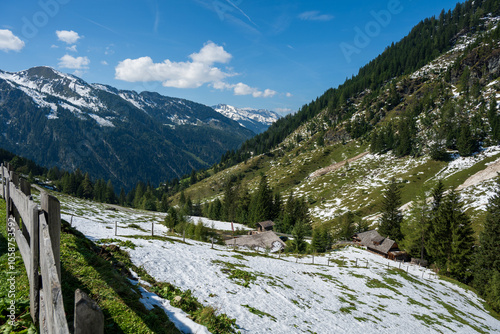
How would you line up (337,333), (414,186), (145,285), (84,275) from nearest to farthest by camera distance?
1. (84,275)
2. (145,285)
3. (337,333)
4. (414,186)

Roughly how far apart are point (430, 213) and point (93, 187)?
515 feet

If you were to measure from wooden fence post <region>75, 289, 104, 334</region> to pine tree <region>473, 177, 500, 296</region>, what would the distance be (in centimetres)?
6106

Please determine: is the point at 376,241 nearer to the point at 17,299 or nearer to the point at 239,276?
the point at 239,276

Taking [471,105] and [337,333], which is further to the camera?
[471,105]

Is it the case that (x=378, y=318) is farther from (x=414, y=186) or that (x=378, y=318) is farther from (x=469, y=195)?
(x=414, y=186)

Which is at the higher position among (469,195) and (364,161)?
(364,161)

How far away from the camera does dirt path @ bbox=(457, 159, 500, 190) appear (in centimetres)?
7956

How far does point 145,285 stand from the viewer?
11305mm

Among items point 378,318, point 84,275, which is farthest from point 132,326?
point 378,318

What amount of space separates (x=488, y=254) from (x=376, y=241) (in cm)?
1999

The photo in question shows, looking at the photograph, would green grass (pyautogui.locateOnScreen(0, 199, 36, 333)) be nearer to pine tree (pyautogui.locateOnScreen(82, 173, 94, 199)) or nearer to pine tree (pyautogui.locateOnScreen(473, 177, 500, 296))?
pine tree (pyautogui.locateOnScreen(473, 177, 500, 296))

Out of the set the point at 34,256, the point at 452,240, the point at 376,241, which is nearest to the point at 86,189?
the point at 376,241

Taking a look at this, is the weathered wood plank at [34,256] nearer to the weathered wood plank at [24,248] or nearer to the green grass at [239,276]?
the weathered wood plank at [24,248]

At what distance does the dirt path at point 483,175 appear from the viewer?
79.6 metres
